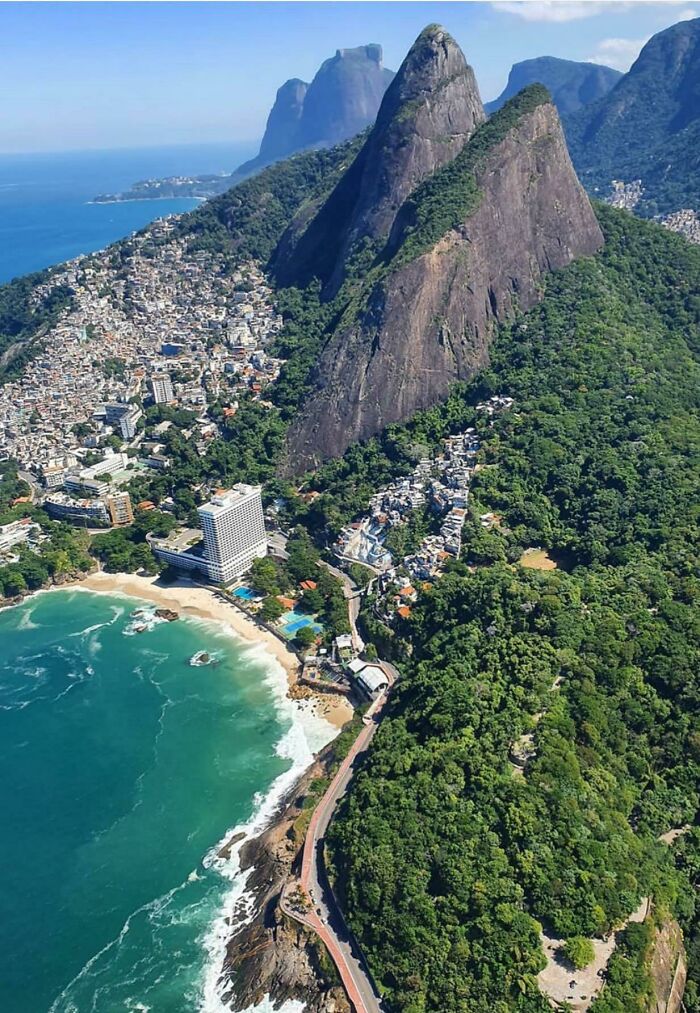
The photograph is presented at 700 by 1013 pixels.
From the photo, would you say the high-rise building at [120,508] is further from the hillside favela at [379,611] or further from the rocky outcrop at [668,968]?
the rocky outcrop at [668,968]

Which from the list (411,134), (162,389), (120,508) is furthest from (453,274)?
(120,508)

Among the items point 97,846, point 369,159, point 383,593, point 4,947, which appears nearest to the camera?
point 4,947

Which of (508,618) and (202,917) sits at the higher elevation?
(508,618)

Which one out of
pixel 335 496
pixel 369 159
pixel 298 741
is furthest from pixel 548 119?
pixel 298 741

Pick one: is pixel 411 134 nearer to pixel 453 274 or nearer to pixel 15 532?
pixel 453 274

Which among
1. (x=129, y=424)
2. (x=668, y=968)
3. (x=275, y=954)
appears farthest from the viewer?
(x=129, y=424)

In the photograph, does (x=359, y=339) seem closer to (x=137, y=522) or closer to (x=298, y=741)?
(x=137, y=522)
